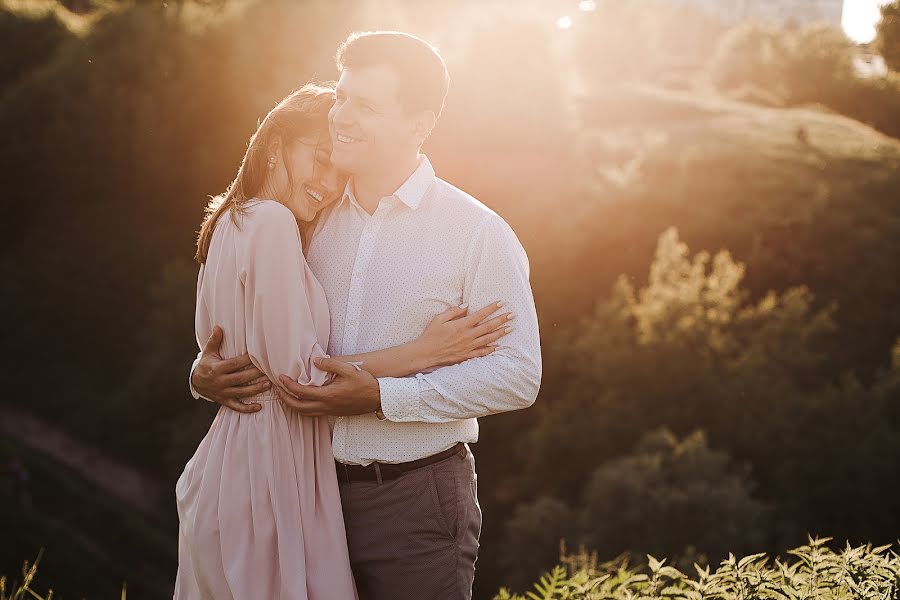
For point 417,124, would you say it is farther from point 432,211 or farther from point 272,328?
point 272,328

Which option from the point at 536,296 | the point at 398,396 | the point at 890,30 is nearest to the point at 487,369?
the point at 398,396

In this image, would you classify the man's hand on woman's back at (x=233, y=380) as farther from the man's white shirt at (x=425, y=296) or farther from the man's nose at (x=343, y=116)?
the man's nose at (x=343, y=116)

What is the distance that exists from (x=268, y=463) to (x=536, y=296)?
A: 60.6 feet

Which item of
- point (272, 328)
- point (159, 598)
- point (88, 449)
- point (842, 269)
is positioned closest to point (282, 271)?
point (272, 328)

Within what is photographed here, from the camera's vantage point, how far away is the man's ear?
2.57 metres

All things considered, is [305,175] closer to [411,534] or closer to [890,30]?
[411,534]

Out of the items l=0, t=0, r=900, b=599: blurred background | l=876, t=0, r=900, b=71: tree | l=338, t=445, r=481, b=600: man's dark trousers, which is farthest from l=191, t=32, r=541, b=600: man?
l=0, t=0, r=900, b=599: blurred background

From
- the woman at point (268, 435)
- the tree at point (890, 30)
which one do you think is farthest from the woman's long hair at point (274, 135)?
the tree at point (890, 30)

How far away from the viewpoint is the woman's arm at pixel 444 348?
243cm

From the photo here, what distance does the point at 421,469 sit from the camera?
8.23 ft

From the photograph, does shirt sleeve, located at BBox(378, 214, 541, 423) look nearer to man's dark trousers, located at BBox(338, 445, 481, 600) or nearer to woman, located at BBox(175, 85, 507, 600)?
woman, located at BBox(175, 85, 507, 600)

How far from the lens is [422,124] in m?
2.59

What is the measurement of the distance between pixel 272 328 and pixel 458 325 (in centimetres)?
48

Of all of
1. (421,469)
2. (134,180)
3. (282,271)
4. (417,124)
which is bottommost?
(421,469)
